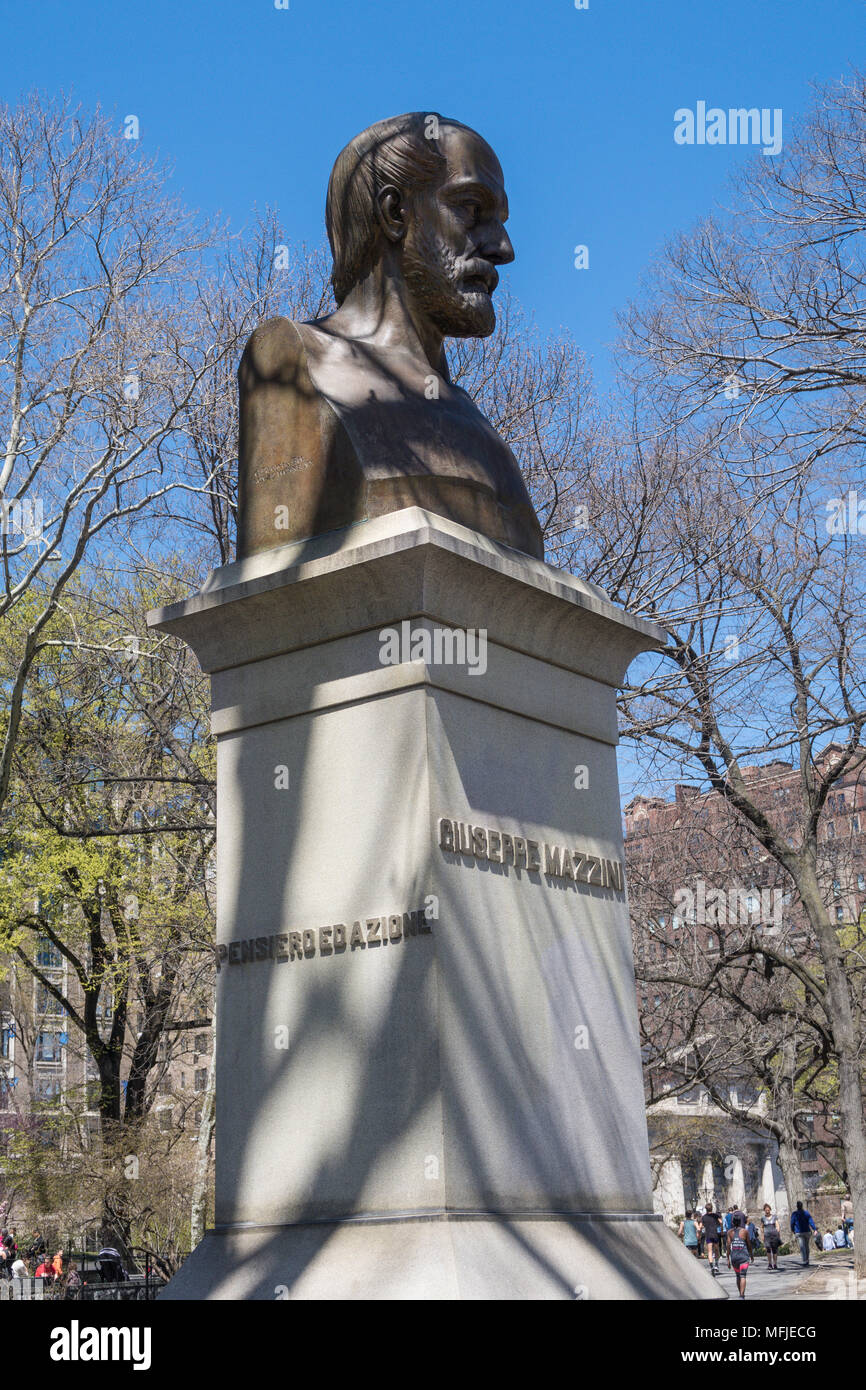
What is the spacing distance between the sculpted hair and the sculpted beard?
0.18m

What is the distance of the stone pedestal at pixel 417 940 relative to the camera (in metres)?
4.77

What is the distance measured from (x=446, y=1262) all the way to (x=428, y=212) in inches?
159

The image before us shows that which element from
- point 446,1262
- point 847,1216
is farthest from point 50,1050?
point 446,1262

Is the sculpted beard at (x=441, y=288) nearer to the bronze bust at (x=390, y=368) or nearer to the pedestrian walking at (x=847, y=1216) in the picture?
the bronze bust at (x=390, y=368)

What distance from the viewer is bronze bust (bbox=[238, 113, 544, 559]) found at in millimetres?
5758

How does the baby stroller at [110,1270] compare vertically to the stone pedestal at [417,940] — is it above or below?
below

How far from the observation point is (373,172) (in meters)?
6.13

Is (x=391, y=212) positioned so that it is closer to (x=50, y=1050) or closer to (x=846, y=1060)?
(x=846, y=1060)

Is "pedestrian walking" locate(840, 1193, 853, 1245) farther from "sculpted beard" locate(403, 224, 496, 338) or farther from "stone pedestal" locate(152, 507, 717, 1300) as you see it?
"sculpted beard" locate(403, 224, 496, 338)

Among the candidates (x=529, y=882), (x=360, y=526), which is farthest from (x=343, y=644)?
(x=529, y=882)

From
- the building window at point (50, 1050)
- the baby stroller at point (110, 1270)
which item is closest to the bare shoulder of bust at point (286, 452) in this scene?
the baby stroller at point (110, 1270)

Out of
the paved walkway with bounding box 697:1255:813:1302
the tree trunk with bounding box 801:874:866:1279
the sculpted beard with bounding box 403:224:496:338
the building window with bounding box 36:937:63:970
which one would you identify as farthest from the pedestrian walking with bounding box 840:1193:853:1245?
the sculpted beard with bounding box 403:224:496:338

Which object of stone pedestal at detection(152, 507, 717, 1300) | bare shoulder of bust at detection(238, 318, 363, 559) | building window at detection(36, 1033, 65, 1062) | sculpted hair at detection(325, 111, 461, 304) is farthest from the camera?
building window at detection(36, 1033, 65, 1062)

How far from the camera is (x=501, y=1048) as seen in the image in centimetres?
502
